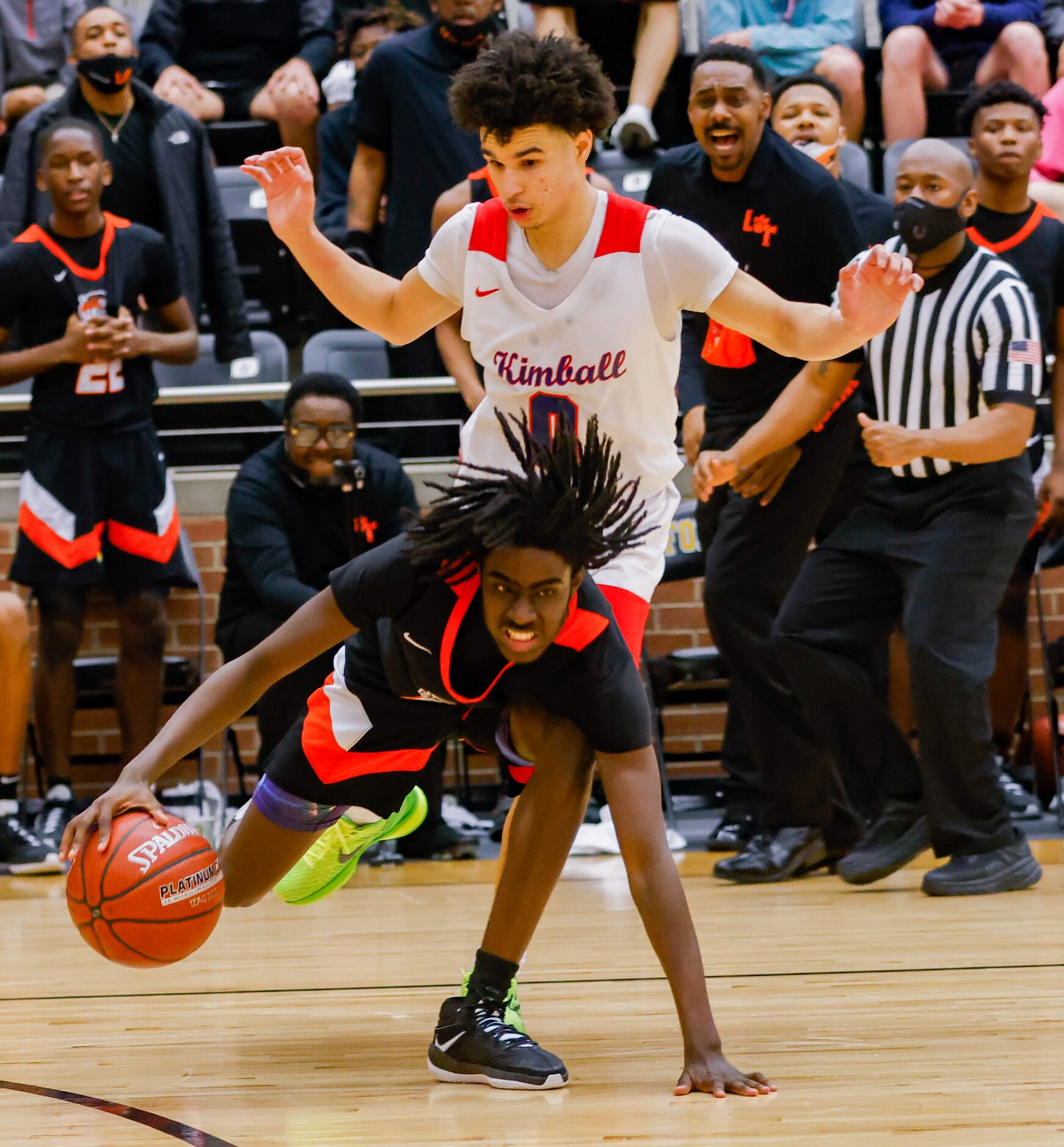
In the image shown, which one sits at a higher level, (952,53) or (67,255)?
(952,53)

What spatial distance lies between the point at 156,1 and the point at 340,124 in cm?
121

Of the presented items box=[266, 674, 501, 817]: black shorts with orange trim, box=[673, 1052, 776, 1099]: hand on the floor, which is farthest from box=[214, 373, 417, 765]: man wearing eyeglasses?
box=[673, 1052, 776, 1099]: hand on the floor

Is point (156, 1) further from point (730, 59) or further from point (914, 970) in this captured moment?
point (914, 970)

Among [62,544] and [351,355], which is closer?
[62,544]

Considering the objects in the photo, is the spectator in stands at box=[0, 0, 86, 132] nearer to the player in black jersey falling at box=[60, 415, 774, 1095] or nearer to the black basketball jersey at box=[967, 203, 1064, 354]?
the black basketball jersey at box=[967, 203, 1064, 354]

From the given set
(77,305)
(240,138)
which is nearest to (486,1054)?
(77,305)

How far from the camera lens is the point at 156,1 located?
762cm

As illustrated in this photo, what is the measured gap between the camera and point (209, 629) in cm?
646

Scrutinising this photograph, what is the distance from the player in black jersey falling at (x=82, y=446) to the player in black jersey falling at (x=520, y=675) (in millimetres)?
2793

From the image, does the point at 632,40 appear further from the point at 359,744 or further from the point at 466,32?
the point at 359,744

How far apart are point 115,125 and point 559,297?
13.2 ft

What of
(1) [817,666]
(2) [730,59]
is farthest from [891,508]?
(2) [730,59]

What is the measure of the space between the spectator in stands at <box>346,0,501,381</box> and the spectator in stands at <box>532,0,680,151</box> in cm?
71

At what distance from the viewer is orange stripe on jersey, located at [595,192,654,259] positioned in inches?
117
